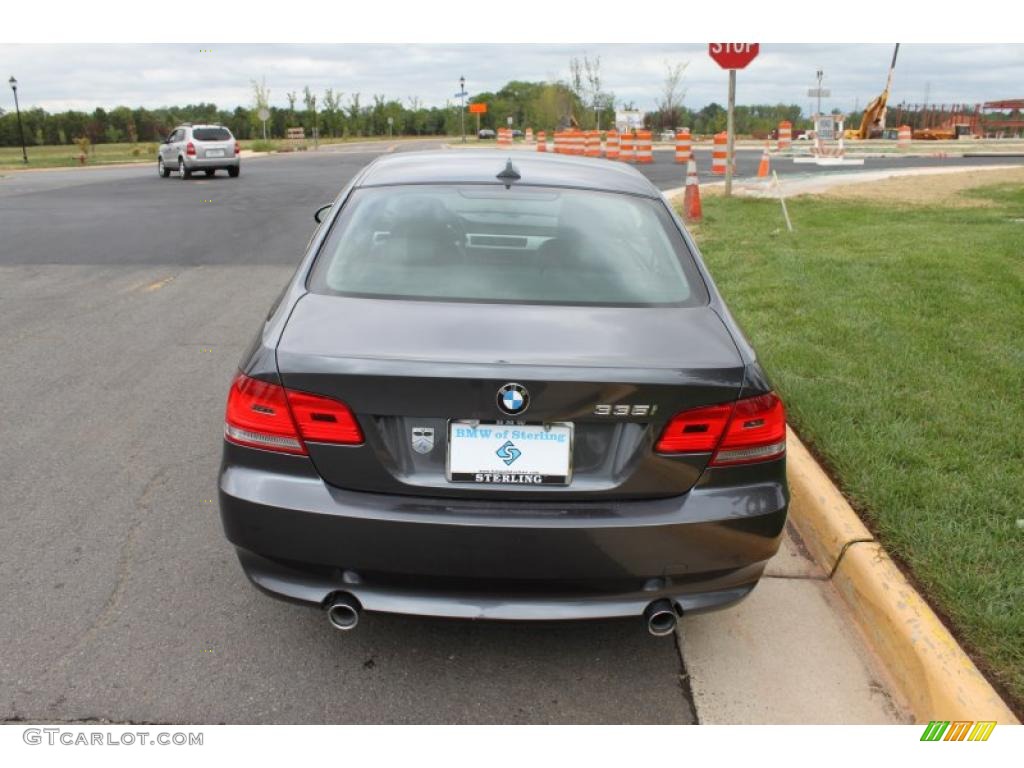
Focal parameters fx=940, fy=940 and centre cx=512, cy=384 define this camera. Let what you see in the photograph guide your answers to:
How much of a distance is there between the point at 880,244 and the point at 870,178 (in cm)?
1135

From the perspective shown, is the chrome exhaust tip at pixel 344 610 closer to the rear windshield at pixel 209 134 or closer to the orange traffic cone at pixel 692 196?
the orange traffic cone at pixel 692 196

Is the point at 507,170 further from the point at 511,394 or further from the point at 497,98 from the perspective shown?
the point at 497,98

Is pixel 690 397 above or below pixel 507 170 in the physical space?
below

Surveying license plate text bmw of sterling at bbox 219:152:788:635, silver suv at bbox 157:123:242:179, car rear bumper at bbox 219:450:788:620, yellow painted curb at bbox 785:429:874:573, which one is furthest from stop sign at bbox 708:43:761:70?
silver suv at bbox 157:123:242:179

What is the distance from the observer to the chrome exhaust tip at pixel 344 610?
2744 millimetres

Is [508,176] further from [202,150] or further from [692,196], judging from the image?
[202,150]

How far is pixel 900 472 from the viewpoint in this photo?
13.4 feet

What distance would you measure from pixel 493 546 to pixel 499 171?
177cm

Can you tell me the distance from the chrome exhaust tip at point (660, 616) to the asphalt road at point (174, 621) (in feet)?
0.74

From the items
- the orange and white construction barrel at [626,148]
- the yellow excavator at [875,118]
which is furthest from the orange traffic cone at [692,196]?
the yellow excavator at [875,118]

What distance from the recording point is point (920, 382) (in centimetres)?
525

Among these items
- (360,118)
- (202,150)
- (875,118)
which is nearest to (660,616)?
(202,150)

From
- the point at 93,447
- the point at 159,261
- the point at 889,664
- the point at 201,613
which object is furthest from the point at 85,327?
the point at 889,664

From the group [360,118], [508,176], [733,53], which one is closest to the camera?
[508,176]
